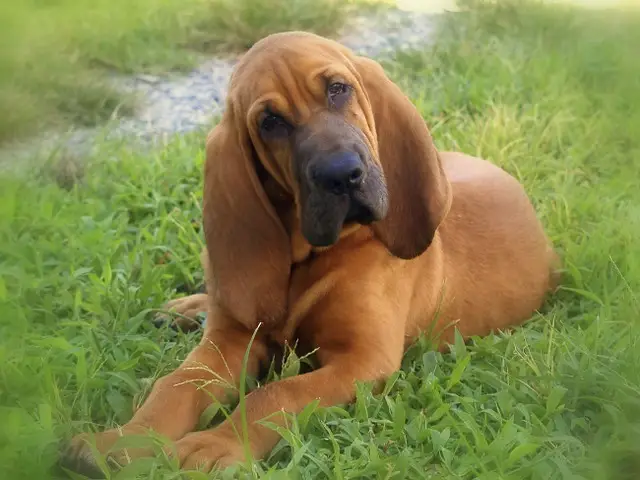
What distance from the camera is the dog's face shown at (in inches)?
85.7

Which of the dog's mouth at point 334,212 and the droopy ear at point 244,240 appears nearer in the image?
the dog's mouth at point 334,212

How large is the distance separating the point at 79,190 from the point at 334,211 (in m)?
2.13

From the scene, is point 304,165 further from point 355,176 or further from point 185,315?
point 185,315

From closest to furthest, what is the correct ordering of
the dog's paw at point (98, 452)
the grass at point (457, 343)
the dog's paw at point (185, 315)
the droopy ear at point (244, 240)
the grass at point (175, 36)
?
the grass at point (457, 343) < the dog's paw at point (98, 452) < the droopy ear at point (244, 240) < the dog's paw at point (185, 315) < the grass at point (175, 36)

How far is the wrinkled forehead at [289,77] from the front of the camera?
228 cm

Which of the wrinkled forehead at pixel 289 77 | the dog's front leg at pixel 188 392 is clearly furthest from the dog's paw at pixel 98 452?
the wrinkled forehead at pixel 289 77

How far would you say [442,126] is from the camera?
14.3 feet

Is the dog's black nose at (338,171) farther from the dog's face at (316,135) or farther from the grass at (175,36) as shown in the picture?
the grass at (175,36)

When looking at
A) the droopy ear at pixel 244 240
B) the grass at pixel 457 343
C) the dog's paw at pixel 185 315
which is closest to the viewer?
the grass at pixel 457 343

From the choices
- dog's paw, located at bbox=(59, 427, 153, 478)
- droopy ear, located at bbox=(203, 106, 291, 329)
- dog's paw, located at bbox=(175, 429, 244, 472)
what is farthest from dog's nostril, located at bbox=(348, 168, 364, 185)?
dog's paw, located at bbox=(59, 427, 153, 478)

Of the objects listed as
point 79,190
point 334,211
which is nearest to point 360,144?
point 334,211

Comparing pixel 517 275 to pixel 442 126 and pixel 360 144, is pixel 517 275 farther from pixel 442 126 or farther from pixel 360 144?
pixel 442 126

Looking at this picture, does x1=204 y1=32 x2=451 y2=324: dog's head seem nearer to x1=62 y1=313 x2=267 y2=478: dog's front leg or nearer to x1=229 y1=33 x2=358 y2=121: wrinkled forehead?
x1=229 y1=33 x2=358 y2=121: wrinkled forehead

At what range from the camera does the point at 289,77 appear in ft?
7.48
